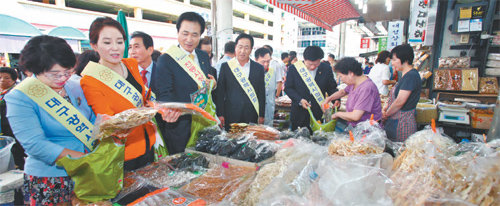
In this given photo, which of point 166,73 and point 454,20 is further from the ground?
point 454,20

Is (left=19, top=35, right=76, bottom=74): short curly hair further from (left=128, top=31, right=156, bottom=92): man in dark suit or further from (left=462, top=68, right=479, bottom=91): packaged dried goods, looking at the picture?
(left=462, top=68, right=479, bottom=91): packaged dried goods

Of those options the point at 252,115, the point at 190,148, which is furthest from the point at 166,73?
the point at 252,115

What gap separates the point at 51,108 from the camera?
1495 mm

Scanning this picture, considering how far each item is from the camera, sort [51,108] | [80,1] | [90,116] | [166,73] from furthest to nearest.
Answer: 1. [80,1]
2. [166,73]
3. [90,116]
4. [51,108]

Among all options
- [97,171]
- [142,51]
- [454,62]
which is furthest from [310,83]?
[454,62]

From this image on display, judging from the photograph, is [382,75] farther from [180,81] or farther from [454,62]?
[180,81]

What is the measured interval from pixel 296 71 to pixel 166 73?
1.94 m

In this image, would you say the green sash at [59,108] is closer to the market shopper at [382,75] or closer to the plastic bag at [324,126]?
the plastic bag at [324,126]

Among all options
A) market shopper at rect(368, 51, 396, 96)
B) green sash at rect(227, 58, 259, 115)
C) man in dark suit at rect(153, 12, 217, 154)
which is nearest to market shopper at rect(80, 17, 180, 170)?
man in dark suit at rect(153, 12, 217, 154)

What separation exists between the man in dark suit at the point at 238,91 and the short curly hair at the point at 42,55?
1.85m

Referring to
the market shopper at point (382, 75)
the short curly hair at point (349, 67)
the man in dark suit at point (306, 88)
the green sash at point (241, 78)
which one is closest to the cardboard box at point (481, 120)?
the market shopper at point (382, 75)

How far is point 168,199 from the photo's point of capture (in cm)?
138

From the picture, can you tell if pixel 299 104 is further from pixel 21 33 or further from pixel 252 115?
pixel 21 33

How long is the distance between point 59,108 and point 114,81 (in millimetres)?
383
